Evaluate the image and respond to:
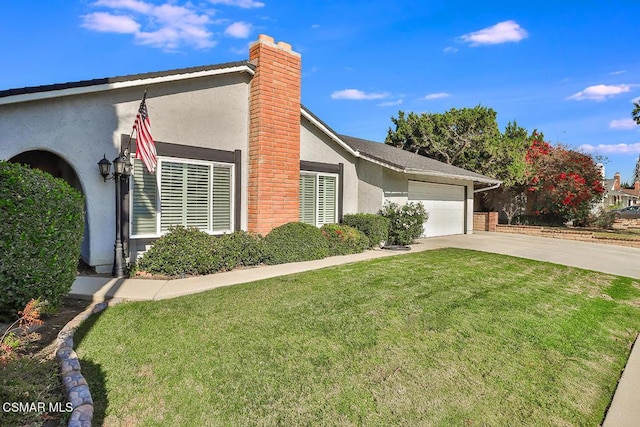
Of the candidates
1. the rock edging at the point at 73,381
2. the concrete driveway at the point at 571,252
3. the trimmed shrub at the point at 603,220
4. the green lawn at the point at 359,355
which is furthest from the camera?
the trimmed shrub at the point at 603,220

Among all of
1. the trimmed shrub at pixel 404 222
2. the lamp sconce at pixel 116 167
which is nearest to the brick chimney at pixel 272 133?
the lamp sconce at pixel 116 167

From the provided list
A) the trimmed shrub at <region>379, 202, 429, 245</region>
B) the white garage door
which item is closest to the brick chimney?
the trimmed shrub at <region>379, 202, 429, 245</region>

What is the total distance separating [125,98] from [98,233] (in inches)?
118

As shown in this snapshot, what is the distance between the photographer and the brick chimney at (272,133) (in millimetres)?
9758

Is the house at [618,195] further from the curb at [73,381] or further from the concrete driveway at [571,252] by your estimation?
the curb at [73,381]

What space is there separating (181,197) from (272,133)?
9.68ft

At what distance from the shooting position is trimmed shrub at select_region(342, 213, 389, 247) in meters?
12.1

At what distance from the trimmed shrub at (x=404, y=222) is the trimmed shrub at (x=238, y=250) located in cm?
543

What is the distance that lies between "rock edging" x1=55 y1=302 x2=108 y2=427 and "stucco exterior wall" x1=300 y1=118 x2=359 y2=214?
8.26 meters

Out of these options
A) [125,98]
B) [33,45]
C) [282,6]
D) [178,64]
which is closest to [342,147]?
[282,6]

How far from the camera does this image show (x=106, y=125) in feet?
25.4

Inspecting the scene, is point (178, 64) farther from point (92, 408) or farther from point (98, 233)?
point (92, 408)

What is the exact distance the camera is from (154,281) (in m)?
7.17

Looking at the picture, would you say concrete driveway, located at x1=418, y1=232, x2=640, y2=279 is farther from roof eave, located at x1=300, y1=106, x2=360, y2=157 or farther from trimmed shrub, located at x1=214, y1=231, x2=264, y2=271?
trimmed shrub, located at x1=214, y1=231, x2=264, y2=271
